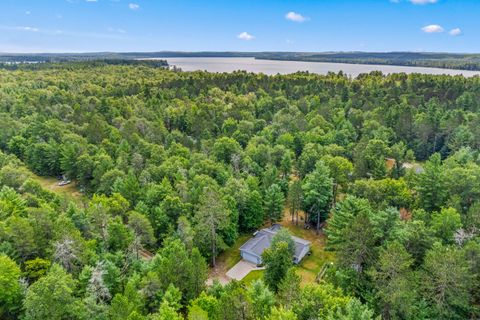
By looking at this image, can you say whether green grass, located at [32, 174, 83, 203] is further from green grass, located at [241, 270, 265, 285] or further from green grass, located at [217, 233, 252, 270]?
green grass, located at [241, 270, 265, 285]

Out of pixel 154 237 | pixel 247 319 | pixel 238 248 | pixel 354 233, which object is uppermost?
pixel 354 233

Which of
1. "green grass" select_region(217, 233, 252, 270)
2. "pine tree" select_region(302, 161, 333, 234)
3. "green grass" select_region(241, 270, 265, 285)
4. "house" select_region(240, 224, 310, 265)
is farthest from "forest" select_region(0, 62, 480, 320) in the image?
"green grass" select_region(241, 270, 265, 285)

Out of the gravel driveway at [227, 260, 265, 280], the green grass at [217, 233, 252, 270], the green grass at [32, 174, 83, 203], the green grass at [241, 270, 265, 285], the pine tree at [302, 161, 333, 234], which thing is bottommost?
the green grass at [217, 233, 252, 270]

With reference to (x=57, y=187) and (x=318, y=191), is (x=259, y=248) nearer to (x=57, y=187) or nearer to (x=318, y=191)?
(x=318, y=191)

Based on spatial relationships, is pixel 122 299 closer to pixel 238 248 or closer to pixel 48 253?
pixel 48 253

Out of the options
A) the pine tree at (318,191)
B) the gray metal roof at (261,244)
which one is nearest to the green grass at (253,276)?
the gray metal roof at (261,244)

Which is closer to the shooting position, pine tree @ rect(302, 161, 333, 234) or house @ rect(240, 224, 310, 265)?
house @ rect(240, 224, 310, 265)

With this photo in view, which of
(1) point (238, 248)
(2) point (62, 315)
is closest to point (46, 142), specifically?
(1) point (238, 248)

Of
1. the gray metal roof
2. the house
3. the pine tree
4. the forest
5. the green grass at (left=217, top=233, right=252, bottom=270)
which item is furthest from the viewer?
the pine tree
